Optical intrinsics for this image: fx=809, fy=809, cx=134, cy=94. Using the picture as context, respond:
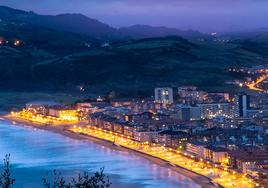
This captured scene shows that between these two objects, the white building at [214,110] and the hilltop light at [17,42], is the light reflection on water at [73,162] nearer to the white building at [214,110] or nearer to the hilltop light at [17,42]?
the white building at [214,110]

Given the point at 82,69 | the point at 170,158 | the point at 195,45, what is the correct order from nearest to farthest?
1. the point at 170,158
2. the point at 82,69
3. the point at 195,45

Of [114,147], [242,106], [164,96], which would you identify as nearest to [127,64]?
[164,96]

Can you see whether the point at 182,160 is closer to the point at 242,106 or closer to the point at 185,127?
the point at 185,127

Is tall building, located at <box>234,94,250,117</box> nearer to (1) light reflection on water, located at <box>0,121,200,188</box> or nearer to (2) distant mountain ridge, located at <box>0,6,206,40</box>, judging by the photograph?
(1) light reflection on water, located at <box>0,121,200,188</box>

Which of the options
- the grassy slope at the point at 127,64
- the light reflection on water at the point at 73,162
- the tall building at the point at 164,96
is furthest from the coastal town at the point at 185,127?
the grassy slope at the point at 127,64

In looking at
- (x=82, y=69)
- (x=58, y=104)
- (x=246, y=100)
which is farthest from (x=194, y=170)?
(x=82, y=69)

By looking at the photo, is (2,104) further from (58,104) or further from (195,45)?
(195,45)
